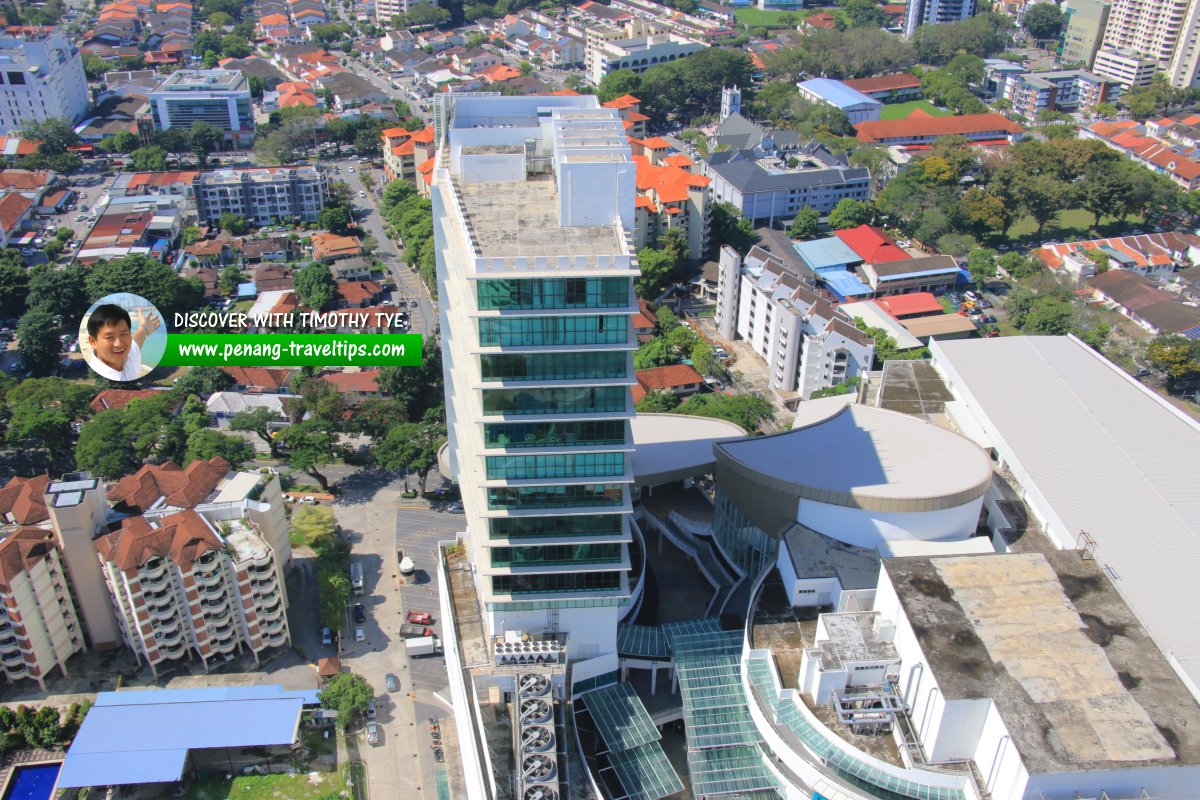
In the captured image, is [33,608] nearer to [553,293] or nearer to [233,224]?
[553,293]

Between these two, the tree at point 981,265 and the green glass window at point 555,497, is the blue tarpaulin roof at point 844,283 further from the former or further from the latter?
the green glass window at point 555,497

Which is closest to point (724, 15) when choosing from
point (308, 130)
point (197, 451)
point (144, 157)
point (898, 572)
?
point (308, 130)

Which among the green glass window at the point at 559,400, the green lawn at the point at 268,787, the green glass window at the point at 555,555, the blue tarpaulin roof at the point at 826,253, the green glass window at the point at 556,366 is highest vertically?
the green glass window at the point at 556,366

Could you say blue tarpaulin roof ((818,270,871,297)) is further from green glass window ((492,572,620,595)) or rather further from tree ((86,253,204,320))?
tree ((86,253,204,320))

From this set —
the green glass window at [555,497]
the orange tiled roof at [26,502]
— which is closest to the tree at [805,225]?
the green glass window at [555,497]

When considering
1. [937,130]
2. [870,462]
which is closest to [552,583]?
[870,462]

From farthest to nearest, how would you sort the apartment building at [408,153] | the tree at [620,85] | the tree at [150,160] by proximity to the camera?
the tree at [620,85]
the tree at [150,160]
the apartment building at [408,153]
